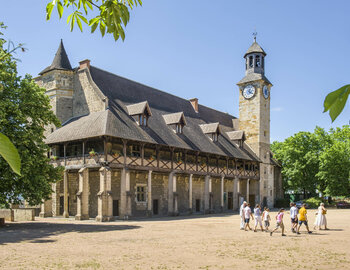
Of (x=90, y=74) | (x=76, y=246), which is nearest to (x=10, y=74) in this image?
(x=76, y=246)

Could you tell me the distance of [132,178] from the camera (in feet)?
107

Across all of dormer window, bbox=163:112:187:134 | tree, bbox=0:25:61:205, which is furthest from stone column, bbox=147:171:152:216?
tree, bbox=0:25:61:205

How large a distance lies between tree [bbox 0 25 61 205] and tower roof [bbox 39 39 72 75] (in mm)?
13253

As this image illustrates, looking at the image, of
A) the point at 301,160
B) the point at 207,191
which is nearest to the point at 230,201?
the point at 207,191

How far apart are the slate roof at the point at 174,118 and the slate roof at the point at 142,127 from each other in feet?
0.45

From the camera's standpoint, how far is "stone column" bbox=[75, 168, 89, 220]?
29312 mm

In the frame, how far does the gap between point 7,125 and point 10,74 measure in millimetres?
2830

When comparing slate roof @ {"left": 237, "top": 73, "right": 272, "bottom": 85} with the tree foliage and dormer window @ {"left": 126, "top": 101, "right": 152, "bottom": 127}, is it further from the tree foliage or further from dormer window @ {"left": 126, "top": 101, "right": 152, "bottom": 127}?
dormer window @ {"left": 126, "top": 101, "right": 152, "bottom": 127}

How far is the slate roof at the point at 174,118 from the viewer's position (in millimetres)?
36938

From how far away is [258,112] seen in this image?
4828cm

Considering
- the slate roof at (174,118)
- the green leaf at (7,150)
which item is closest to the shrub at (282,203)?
the slate roof at (174,118)

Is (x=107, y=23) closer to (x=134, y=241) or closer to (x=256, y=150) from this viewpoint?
(x=134, y=241)

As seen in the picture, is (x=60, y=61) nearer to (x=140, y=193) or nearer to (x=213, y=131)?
(x=140, y=193)

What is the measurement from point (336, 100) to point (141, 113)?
31.5 meters
